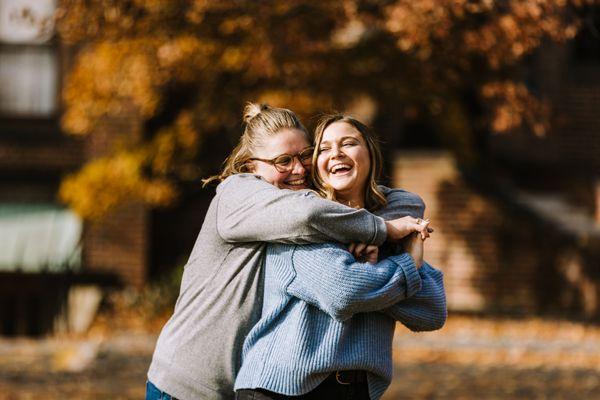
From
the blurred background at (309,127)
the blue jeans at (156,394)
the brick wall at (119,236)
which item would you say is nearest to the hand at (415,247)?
the blue jeans at (156,394)

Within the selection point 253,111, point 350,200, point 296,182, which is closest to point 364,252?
point 350,200

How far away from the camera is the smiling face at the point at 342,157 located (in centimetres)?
369

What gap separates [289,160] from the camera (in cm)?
378

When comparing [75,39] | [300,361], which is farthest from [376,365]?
[75,39]

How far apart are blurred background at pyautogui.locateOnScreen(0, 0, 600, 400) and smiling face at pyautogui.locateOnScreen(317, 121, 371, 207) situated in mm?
3210

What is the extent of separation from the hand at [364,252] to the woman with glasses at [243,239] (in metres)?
0.02

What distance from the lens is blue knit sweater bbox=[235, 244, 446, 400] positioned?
3.42 metres

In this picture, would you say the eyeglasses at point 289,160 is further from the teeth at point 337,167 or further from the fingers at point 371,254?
the fingers at point 371,254

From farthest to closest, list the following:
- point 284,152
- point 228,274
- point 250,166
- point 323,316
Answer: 1. point 250,166
2. point 284,152
3. point 228,274
4. point 323,316

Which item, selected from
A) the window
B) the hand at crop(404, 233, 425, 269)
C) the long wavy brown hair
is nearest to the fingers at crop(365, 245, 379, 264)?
the hand at crop(404, 233, 425, 269)

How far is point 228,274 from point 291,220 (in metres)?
0.35

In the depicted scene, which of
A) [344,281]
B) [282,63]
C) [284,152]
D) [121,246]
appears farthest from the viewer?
[121,246]

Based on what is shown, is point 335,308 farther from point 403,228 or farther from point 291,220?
point 403,228

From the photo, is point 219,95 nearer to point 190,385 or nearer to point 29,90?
point 29,90
